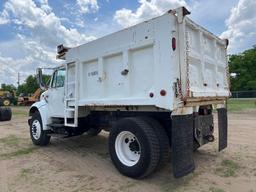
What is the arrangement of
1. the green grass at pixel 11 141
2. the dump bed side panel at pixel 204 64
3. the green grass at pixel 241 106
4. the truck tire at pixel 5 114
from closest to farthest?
1. the dump bed side panel at pixel 204 64
2. the green grass at pixel 11 141
3. the truck tire at pixel 5 114
4. the green grass at pixel 241 106

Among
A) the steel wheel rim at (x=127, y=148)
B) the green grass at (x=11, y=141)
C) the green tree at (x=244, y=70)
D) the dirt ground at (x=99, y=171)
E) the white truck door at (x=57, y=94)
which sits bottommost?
the dirt ground at (x=99, y=171)

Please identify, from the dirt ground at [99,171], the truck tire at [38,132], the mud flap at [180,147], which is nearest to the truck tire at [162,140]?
the mud flap at [180,147]

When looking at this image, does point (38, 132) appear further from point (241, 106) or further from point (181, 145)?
point (241, 106)

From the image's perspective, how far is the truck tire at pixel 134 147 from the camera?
5.13 m

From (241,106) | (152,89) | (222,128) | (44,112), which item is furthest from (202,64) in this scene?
(241,106)

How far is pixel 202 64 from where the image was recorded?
18.9 feet

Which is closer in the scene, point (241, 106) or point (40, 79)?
point (40, 79)

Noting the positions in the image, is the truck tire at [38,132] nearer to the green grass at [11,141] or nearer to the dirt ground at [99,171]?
the dirt ground at [99,171]

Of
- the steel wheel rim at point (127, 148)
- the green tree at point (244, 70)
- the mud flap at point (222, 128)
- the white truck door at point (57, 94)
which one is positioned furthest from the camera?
the green tree at point (244, 70)

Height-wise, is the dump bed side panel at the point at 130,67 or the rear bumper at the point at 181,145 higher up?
the dump bed side panel at the point at 130,67

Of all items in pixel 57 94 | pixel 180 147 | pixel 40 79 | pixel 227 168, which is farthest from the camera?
pixel 40 79

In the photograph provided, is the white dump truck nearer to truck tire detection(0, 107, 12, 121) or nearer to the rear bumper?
the rear bumper

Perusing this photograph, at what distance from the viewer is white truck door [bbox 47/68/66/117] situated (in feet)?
26.0

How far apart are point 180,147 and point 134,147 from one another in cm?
106
